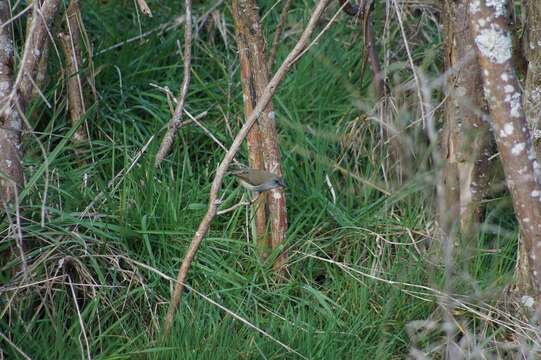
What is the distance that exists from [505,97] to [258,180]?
1.24m

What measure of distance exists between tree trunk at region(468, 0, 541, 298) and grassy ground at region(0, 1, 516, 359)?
66cm

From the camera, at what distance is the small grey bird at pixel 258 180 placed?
3568mm

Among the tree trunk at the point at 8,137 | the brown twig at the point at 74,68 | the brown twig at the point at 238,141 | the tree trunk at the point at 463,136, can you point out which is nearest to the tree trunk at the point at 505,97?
the brown twig at the point at 238,141

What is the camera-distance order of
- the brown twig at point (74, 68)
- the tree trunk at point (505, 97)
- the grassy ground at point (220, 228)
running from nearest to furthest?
the tree trunk at point (505, 97), the grassy ground at point (220, 228), the brown twig at point (74, 68)

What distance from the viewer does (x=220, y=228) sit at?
3.97 metres

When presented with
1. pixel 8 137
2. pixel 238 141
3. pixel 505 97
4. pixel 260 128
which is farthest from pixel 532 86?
pixel 8 137

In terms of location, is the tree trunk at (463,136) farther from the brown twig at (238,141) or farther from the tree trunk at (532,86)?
the brown twig at (238,141)

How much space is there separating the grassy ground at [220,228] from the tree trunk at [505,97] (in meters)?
0.66

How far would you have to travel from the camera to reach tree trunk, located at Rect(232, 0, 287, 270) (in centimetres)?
365

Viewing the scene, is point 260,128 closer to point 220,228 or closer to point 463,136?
point 220,228

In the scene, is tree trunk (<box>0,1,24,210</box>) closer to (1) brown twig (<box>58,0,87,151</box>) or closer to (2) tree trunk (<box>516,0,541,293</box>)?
(1) brown twig (<box>58,0,87,151</box>)

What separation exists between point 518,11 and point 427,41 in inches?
20.9

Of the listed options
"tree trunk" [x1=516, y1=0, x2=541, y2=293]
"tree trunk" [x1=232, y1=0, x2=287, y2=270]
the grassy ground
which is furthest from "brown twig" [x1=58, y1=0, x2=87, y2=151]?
"tree trunk" [x1=516, y1=0, x2=541, y2=293]

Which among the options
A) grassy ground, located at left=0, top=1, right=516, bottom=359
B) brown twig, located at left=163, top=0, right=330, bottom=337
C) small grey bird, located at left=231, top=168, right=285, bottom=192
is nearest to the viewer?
brown twig, located at left=163, top=0, right=330, bottom=337
